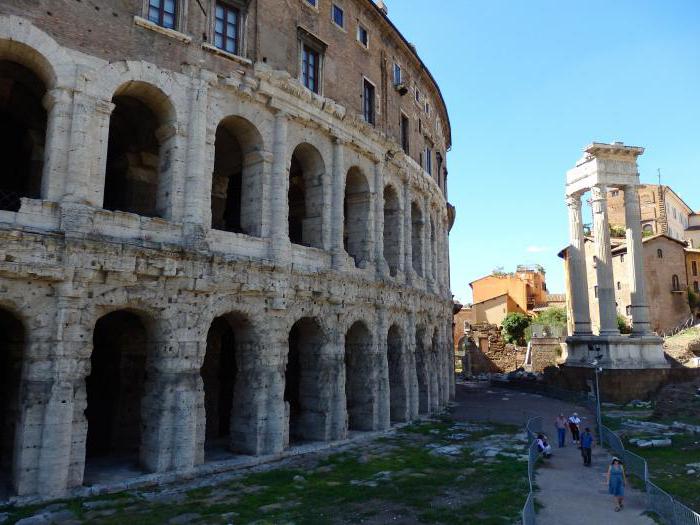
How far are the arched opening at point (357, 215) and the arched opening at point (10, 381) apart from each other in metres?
11.0

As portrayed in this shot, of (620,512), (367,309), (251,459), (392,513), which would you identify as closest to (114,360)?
(251,459)

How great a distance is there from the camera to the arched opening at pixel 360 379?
65.4 ft

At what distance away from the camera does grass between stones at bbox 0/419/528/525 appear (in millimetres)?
10469

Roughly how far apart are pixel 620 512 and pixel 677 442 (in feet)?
27.9

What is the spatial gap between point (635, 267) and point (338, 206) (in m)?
22.9

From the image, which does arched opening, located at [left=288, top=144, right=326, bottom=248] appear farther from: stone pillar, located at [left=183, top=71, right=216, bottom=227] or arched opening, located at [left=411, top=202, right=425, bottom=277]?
arched opening, located at [left=411, top=202, right=425, bottom=277]

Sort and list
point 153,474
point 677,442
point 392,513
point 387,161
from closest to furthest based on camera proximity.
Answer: point 392,513, point 153,474, point 677,442, point 387,161

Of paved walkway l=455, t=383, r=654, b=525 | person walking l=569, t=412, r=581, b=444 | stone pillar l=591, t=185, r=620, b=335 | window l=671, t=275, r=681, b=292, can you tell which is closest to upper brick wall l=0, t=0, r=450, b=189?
stone pillar l=591, t=185, r=620, b=335

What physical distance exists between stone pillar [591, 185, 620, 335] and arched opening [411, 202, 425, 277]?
12.8 metres

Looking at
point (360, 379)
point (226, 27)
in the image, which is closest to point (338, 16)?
point (226, 27)

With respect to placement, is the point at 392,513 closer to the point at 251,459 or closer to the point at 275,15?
the point at 251,459

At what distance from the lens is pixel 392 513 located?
35.4 ft

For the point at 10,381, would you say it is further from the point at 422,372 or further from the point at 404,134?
the point at 404,134

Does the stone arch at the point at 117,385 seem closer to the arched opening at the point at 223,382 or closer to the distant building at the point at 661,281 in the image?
the arched opening at the point at 223,382
